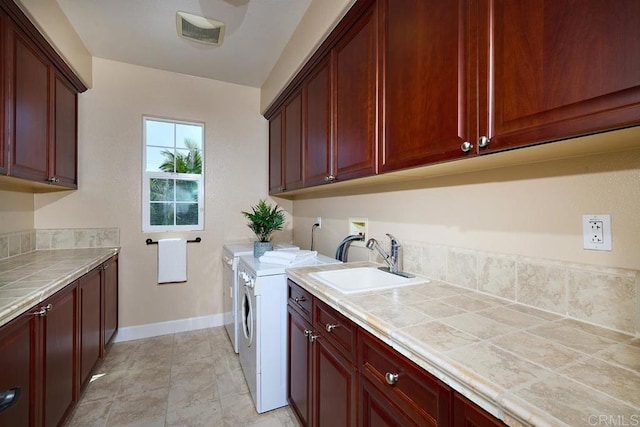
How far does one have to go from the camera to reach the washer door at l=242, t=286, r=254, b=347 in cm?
187

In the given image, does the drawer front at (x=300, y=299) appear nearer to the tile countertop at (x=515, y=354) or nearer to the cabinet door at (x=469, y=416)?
the tile countertop at (x=515, y=354)

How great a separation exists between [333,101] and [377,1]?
1.82ft

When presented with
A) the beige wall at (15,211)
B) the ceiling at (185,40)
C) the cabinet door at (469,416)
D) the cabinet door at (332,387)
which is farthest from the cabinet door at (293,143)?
the beige wall at (15,211)

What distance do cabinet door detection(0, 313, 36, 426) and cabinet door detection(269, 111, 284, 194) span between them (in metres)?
2.00

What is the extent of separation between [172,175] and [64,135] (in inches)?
35.5

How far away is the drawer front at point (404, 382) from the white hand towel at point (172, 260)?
2509 mm

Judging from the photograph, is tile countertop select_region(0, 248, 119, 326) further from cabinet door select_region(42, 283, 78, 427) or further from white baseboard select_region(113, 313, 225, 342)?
white baseboard select_region(113, 313, 225, 342)

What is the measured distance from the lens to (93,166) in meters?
2.75

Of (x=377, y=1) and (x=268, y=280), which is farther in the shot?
(x=268, y=280)

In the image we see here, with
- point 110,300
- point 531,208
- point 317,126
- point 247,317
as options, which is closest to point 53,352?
point 247,317

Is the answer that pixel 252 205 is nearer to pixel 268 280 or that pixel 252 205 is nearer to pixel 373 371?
pixel 268 280

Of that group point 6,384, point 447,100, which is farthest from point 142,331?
point 447,100

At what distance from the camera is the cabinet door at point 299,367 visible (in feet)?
4.93

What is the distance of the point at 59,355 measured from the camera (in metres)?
1.51
